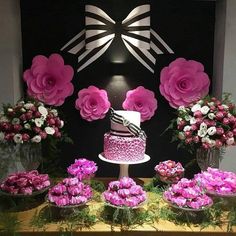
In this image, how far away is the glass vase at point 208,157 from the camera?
6.36 feet

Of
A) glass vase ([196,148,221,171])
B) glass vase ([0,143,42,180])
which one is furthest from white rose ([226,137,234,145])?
glass vase ([0,143,42,180])

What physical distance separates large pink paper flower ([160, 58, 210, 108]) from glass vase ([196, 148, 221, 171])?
0.49 m

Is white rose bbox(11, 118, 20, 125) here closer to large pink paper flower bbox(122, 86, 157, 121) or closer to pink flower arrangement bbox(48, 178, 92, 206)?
pink flower arrangement bbox(48, 178, 92, 206)

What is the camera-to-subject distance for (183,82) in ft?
7.69

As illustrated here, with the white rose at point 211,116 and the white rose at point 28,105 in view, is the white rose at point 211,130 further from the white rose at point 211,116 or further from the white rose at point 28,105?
the white rose at point 28,105

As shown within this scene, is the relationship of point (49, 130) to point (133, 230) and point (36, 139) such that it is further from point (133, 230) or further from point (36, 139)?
point (133, 230)

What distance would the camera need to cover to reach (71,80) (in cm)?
240

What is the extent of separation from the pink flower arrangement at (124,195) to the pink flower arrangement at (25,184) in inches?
13.8

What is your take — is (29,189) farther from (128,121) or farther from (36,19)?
(36,19)

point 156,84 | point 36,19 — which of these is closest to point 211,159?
point 156,84

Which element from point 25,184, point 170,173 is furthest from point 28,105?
point 170,173

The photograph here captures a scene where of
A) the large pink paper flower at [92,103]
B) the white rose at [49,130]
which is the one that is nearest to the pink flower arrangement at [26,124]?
the white rose at [49,130]

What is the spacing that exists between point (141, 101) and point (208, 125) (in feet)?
2.05

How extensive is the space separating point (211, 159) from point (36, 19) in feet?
4.81
